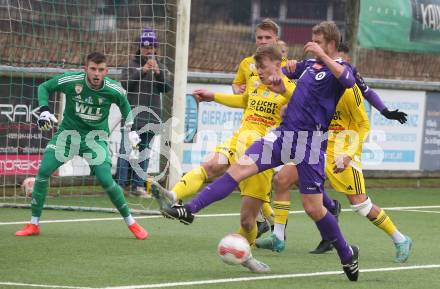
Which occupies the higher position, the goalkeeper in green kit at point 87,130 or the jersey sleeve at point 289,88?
the jersey sleeve at point 289,88

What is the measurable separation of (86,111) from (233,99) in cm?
180

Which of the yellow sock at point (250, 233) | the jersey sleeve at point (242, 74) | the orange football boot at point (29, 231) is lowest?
the orange football boot at point (29, 231)

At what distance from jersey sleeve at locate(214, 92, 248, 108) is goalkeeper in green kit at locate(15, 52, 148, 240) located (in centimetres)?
132

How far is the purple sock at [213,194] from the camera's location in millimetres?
8203

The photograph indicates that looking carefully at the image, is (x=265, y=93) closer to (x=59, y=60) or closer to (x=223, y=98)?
(x=223, y=98)

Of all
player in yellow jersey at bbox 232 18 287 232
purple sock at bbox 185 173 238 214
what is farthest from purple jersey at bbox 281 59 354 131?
player in yellow jersey at bbox 232 18 287 232

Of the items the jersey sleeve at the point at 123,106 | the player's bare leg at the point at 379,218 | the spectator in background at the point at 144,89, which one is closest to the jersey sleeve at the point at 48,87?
the jersey sleeve at the point at 123,106

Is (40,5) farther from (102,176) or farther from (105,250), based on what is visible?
(105,250)

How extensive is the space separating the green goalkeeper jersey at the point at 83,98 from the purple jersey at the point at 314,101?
292 centimetres

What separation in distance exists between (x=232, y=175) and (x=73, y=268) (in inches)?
58.7

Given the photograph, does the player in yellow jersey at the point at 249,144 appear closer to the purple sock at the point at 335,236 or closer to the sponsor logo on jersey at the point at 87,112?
the purple sock at the point at 335,236

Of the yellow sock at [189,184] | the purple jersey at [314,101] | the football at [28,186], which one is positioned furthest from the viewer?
the football at [28,186]

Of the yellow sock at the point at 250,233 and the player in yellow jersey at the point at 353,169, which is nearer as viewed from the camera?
the yellow sock at the point at 250,233

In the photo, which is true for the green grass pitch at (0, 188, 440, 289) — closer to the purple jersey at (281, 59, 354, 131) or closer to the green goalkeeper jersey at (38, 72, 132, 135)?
the green goalkeeper jersey at (38, 72, 132, 135)
